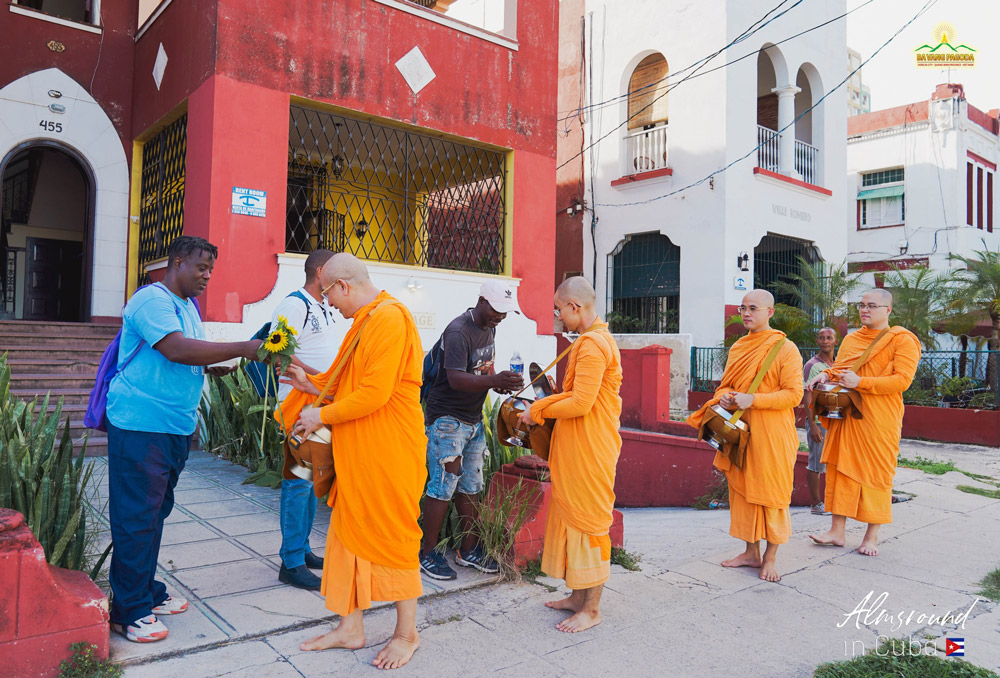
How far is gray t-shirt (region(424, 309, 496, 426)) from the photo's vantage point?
3979mm

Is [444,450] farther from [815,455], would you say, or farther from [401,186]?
[401,186]

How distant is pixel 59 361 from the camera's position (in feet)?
26.3

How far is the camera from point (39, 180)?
12.5 metres

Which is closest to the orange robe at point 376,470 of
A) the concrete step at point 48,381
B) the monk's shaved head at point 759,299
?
the monk's shaved head at point 759,299

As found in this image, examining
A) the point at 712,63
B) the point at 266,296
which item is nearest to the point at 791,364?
the point at 266,296

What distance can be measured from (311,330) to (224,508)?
2.08 meters

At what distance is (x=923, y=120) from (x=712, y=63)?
12.1m

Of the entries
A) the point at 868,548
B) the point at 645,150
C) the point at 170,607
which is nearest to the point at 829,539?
the point at 868,548

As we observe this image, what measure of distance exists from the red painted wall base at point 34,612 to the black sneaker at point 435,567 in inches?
67.8

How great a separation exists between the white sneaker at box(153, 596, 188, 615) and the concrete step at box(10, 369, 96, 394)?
5.25 metres

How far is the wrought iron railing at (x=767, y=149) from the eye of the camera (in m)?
15.2

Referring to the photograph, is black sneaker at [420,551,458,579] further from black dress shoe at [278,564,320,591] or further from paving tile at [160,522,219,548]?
paving tile at [160,522,219,548]

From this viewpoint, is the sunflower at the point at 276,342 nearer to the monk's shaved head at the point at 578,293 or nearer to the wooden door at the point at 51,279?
the monk's shaved head at the point at 578,293

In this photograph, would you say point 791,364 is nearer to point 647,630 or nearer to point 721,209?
point 647,630
